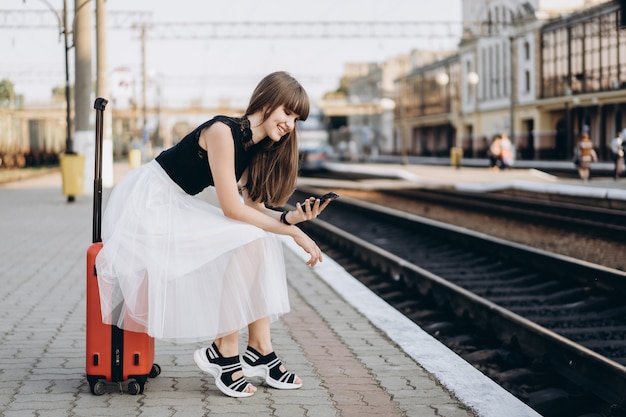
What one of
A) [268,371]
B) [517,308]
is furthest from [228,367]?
[517,308]

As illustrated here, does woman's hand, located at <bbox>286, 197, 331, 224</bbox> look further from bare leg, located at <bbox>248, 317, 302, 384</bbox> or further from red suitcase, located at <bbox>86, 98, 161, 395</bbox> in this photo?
red suitcase, located at <bbox>86, 98, 161, 395</bbox>

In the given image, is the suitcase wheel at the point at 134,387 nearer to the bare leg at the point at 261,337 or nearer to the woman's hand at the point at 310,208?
the bare leg at the point at 261,337

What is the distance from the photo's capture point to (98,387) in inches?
179

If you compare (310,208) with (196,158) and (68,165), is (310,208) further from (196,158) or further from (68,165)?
(68,165)

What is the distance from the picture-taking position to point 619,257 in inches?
A: 481

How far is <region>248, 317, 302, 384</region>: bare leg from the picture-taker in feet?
15.5

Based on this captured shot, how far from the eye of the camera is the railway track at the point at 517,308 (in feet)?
18.0

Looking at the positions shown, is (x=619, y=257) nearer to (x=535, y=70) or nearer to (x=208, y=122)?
(x=208, y=122)

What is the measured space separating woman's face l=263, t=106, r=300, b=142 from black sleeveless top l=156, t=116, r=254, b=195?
10 centimetres

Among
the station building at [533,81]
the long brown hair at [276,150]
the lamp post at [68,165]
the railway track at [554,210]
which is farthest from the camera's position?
the station building at [533,81]

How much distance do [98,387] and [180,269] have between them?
690mm

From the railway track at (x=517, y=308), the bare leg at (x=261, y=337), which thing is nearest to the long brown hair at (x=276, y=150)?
the bare leg at (x=261, y=337)

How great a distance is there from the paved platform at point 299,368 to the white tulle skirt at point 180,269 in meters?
0.38

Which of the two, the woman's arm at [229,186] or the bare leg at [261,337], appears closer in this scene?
the woman's arm at [229,186]
